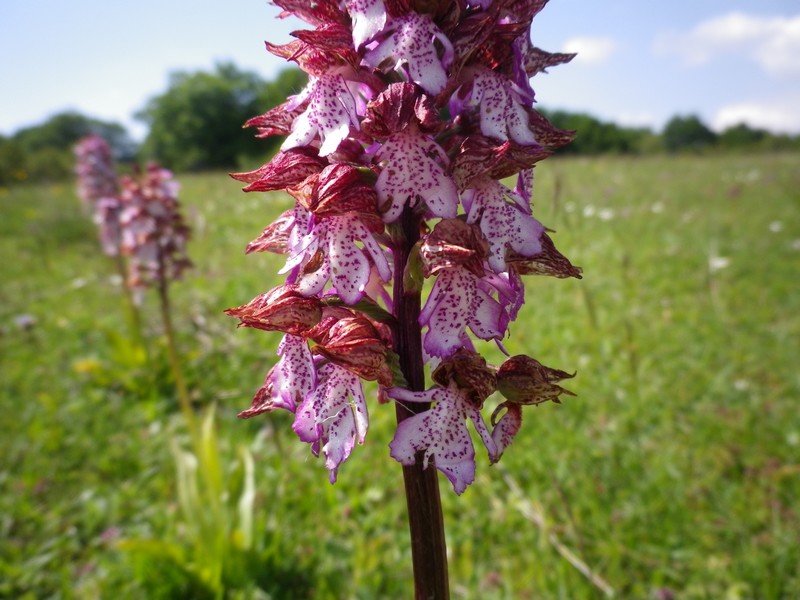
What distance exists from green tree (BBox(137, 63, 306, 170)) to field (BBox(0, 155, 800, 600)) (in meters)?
39.4

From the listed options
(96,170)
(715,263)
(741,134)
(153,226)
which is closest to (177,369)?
(153,226)

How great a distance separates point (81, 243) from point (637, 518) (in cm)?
1010

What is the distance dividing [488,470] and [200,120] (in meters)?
48.2

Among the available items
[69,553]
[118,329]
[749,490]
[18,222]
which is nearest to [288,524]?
[69,553]

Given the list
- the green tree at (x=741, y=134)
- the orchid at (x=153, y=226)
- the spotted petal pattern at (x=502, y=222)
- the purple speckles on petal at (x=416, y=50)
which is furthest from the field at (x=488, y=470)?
the green tree at (x=741, y=134)

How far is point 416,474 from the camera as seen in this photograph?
0.87 metres

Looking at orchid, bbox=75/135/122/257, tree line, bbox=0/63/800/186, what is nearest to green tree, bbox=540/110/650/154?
tree line, bbox=0/63/800/186

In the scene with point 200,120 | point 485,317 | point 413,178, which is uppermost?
point 200,120

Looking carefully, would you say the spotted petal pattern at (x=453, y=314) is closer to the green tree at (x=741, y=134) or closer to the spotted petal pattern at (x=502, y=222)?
the spotted petal pattern at (x=502, y=222)

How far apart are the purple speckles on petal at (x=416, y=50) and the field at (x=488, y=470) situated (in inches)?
38.9

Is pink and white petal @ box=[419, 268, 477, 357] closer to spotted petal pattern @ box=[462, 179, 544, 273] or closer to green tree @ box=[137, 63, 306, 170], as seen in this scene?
spotted petal pattern @ box=[462, 179, 544, 273]

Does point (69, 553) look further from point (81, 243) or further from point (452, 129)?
point (81, 243)

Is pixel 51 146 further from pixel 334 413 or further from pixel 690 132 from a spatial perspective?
pixel 690 132

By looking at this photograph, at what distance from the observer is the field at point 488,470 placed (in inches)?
76.3
